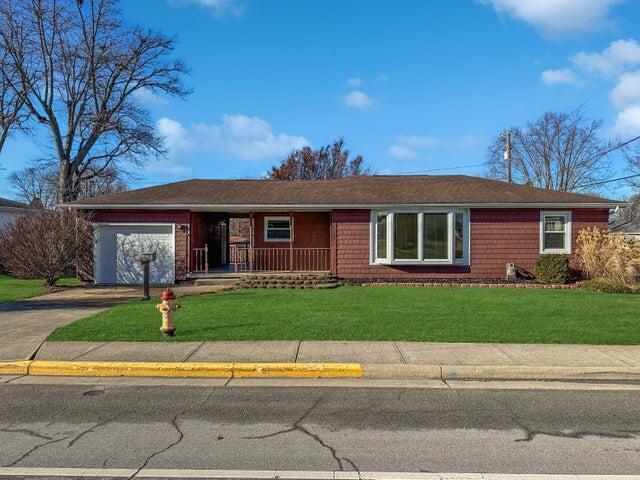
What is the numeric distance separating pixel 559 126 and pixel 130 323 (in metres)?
48.9

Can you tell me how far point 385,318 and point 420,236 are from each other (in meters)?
7.63

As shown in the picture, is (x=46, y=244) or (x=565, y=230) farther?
(x=565, y=230)

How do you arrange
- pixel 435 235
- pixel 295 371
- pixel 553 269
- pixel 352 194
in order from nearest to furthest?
pixel 295 371, pixel 553 269, pixel 435 235, pixel 352 194

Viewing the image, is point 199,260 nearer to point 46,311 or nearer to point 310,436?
point 46,311

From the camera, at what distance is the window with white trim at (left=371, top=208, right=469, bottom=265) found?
17.8 meters

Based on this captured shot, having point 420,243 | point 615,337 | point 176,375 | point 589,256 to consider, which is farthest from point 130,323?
point 589,256

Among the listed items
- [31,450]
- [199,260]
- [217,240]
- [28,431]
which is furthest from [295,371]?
[217,240]

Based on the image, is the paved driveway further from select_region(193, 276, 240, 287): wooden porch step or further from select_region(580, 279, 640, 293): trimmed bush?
select_region(580, 279, 640, 293): trimmed bush

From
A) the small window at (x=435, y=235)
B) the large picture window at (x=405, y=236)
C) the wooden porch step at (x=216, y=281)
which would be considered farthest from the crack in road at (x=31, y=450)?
the small window at (x=435, y=235)

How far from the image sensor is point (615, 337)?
8.99 metres

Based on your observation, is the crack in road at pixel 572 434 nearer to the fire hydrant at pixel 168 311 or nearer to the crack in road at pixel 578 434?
the crack in road at pixel 578 434

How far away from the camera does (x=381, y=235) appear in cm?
1814

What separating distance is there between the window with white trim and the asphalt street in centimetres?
1137

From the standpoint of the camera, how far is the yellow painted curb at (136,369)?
23.9 feet
